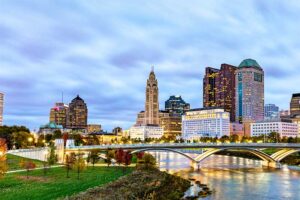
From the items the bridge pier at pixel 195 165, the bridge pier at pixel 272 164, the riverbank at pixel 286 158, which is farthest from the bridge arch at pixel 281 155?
the bridge pier at pixel 195 165

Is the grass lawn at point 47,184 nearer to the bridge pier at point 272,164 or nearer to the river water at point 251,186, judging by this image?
the river water at point 251,186

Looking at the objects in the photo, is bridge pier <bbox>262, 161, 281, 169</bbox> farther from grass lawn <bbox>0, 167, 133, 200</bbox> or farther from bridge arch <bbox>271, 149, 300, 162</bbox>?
grass lawn <bbox>0, 167, 133, 200</bbox>

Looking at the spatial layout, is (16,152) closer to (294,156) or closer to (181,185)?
(181,185)

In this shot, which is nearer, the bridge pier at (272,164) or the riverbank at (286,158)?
the bridge pier at (272,164)

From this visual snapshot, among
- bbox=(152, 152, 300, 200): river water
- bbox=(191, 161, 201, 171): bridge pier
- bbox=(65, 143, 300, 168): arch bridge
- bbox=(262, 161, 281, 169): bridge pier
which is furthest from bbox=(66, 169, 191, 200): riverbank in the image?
bbox=(262, 161, 281, 169): bridge pier

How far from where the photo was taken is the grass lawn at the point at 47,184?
46594mm

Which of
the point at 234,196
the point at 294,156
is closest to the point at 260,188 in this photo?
the point at 234,196

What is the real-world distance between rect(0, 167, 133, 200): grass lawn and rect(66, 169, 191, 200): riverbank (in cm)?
244

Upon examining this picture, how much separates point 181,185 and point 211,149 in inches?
1850

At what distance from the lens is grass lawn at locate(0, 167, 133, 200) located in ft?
153

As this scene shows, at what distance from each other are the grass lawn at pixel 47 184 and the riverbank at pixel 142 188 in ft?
8.01

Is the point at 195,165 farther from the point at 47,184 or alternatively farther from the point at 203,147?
the point at 47,184

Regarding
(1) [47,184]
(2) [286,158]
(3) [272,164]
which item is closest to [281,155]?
(3) [272,164]

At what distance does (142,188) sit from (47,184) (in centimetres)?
1488
